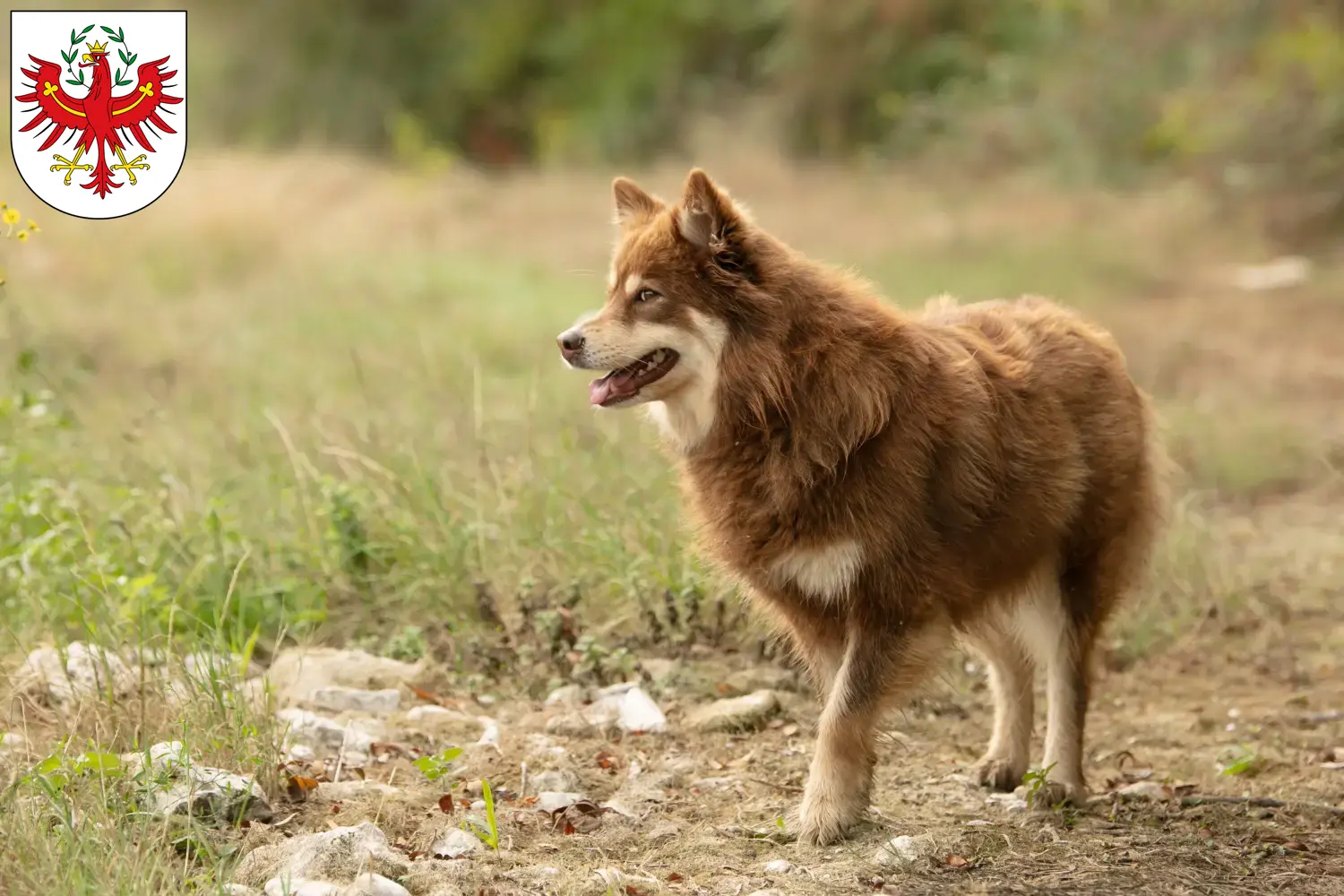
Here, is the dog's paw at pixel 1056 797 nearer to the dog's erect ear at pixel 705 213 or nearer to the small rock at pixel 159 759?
the dog's erect ear at pixel 705 213

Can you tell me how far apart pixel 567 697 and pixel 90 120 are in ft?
9.51

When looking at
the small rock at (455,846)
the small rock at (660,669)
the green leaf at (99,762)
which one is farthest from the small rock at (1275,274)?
the green leaf at (99,762)

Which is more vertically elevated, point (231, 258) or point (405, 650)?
point (231, 258)

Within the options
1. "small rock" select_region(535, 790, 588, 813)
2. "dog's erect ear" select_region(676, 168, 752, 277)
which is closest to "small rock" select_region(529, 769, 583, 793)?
"small rock" select_region(535, 790, 588, 813)

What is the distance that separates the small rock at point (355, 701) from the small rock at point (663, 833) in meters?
1.36

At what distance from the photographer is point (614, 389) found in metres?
4.73

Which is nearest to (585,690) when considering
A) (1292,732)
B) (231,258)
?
(1292,732)

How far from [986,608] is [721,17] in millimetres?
22382

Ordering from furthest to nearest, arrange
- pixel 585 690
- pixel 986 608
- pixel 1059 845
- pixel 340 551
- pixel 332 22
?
pixel 332 22, pixel 340 551, pixel 585 690, pixel 986 608, pixel 1059 845

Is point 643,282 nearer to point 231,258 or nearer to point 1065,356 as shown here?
point 1065,356

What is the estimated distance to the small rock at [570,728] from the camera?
5.34 meters

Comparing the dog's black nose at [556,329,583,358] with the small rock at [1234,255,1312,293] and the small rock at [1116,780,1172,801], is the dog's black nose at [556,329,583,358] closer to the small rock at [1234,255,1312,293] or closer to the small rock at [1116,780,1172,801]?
the small rock at [1116,780,1172,801]

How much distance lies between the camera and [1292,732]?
582cm

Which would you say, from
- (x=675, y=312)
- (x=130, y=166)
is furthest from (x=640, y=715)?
(x=130, y=166)
